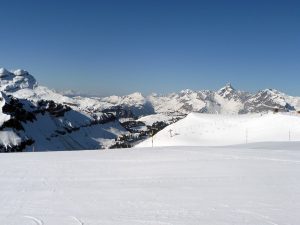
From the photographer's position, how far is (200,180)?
63.8 feet

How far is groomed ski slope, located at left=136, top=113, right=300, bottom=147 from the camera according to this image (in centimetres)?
7388

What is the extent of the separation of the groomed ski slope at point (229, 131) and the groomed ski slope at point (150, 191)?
48021 millimetres

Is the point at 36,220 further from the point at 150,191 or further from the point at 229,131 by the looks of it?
the point at 229,131

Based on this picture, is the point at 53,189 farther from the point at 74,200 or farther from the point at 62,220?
the point at 62,220

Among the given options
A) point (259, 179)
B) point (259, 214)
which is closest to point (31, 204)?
point (259, 214)

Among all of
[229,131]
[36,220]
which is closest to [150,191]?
[36,220]

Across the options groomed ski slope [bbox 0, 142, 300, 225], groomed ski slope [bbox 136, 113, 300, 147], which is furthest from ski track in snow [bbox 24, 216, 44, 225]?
groomed ski slope [bbox 136, 113, 300, 147]

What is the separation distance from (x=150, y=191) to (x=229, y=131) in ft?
227

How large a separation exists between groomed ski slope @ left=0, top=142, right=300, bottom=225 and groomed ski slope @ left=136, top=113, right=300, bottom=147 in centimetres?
4802

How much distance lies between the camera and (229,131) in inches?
3300

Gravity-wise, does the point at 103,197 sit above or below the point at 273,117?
below

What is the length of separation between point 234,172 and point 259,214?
840cm

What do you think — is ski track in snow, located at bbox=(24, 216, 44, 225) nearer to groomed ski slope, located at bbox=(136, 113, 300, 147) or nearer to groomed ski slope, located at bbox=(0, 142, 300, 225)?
groomed ski slope, located at bbox=(0, 142, 300, 225)

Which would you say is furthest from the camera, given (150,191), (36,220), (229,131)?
(229,131)
